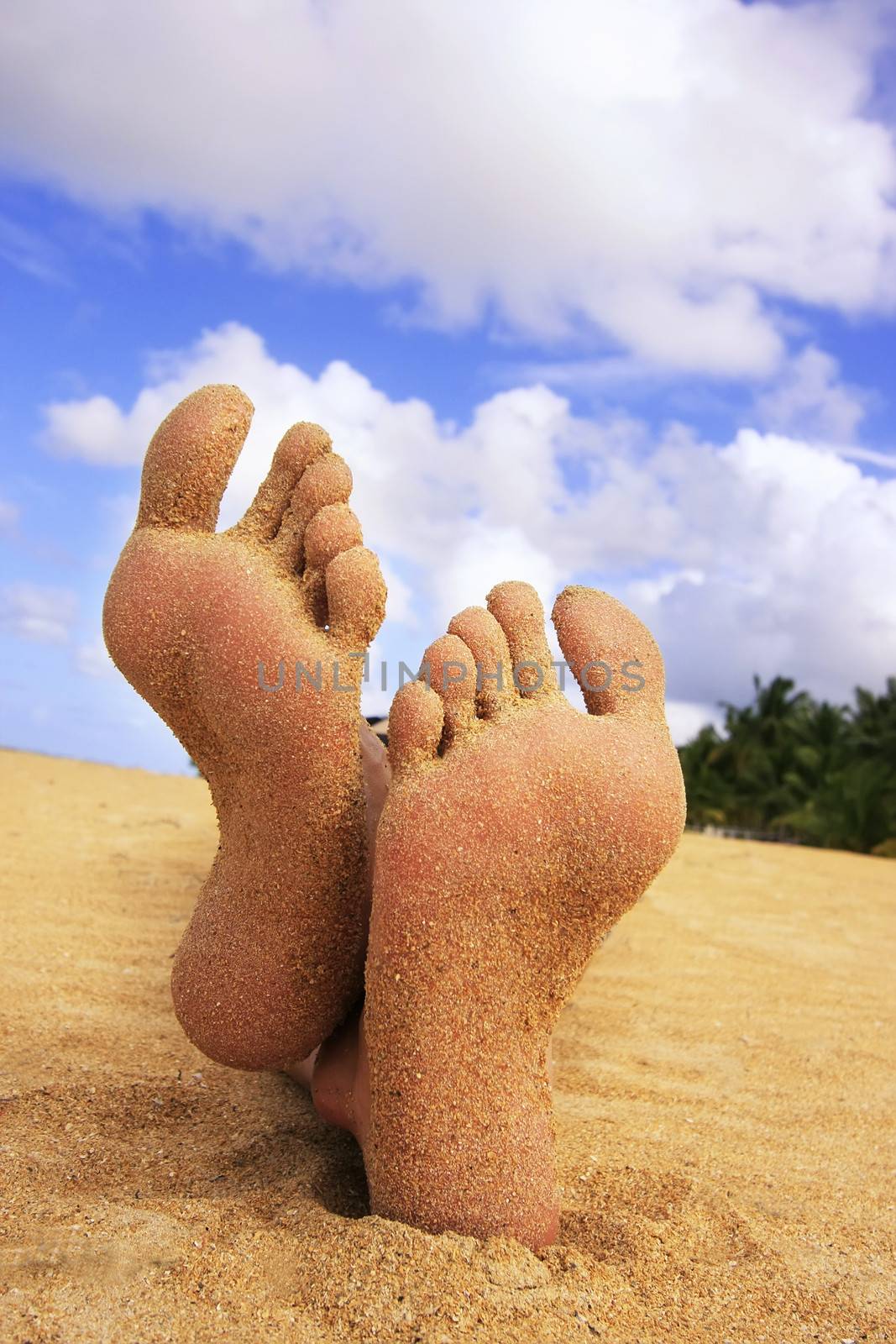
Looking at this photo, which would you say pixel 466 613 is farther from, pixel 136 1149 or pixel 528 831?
pixel 136 1149

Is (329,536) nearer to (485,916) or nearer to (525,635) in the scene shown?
(525,635)

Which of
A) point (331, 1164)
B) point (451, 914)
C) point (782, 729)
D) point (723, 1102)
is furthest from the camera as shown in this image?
point (782, 729)

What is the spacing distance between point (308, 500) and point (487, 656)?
418 mm

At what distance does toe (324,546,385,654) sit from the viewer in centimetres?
156

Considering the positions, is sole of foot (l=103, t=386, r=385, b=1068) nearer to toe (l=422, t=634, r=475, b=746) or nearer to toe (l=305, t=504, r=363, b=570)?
toe (l=305, t=504, r=363, b=570)

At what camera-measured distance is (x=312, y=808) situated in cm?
157

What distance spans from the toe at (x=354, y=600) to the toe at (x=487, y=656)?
12 cm

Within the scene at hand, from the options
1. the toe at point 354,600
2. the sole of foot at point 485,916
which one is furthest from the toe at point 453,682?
the toe at point 354,600

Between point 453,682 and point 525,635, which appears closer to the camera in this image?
point 453,682

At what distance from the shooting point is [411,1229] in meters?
1.38

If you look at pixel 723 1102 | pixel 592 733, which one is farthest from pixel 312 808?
pixel 723 1102

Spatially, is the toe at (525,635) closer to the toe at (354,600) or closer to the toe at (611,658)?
the toe at (611,658)

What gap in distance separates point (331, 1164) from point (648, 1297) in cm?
58

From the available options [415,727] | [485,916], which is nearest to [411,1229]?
[485,916]
